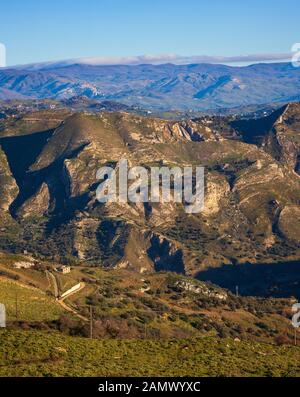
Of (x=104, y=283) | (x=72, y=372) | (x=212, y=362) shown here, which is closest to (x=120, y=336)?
(x=212, y=362)

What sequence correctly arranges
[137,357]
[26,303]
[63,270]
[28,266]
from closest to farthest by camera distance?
[137,357]
[26,303]
[28,266]
[63,270]

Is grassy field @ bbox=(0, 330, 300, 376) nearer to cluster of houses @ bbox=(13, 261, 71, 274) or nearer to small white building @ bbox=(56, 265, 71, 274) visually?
cluster of houses @ bbox=(13, 261, 71, 274)

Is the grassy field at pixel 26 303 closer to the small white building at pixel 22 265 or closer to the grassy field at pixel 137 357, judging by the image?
the grassy field at pixel 137 357

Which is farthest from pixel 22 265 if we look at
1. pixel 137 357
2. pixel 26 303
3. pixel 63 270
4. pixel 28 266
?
pixel 137 357

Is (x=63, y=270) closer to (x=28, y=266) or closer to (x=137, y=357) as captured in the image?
(x=28, y=266)

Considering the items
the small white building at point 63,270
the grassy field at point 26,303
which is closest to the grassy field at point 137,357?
the grassy field at point 26,303
